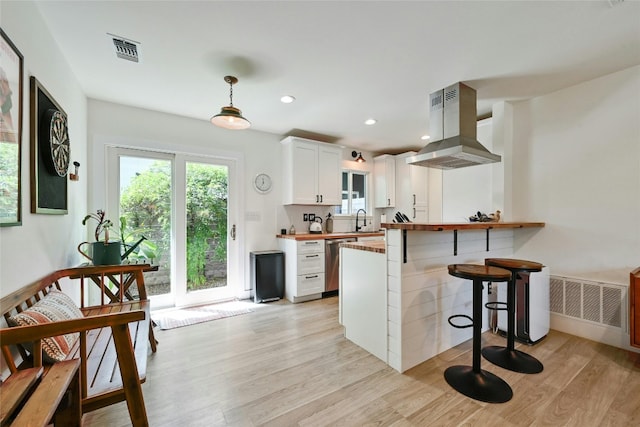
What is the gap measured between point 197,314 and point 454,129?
3.69 meters

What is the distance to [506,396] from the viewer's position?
1.76 meters

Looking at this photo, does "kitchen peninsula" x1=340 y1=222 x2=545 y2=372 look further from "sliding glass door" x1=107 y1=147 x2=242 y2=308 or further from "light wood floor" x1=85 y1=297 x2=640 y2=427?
"sliding glass door" x1=107 y1=147 x2=242 y2=308

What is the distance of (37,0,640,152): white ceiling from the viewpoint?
1705 mm

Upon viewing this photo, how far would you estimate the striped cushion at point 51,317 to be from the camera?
117 cm

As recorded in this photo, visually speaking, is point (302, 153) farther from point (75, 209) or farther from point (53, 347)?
point (53, 347)

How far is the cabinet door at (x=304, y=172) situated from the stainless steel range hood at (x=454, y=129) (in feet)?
5.69

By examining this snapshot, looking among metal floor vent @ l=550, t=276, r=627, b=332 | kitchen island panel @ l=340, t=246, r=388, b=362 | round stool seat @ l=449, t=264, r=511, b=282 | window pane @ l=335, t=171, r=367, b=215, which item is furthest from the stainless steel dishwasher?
metal floor vent @ l=550, t=276, r=627, b=332

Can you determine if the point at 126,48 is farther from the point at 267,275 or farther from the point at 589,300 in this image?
the point at 589,300

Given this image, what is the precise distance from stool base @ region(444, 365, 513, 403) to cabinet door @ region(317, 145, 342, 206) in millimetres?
2913

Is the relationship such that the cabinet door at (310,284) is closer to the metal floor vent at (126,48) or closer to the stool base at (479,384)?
the stool base at (479,384)

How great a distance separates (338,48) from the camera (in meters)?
2.09

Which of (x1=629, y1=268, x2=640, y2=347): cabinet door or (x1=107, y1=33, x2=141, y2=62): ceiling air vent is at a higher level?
(x1=107, y1=33, x2=141, y2=62): ceiling air vent

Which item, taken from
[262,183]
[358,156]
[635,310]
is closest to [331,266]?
[262,183]

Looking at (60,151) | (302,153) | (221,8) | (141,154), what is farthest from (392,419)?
(141,154)
